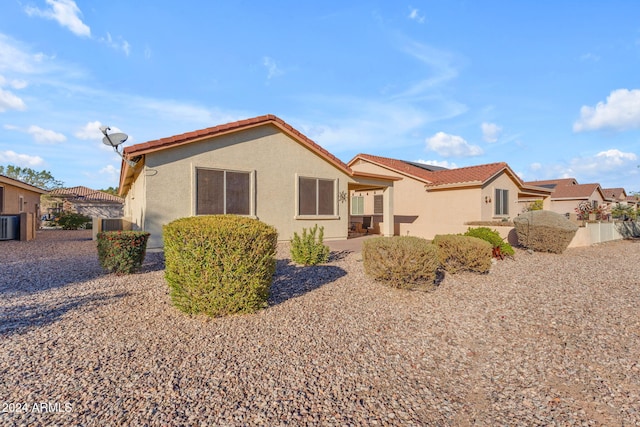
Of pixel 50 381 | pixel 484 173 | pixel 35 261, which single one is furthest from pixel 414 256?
pixel 484 173

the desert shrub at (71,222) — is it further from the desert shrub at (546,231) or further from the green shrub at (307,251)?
the desert shrub at (546,231)

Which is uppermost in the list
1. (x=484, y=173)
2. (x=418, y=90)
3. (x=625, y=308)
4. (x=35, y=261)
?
(x=418, y=90)

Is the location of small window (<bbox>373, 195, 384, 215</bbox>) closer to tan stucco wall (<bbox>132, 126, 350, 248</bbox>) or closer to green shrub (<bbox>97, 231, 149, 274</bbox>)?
tan stucco wall (<bbox>132, 126, 350, 248</bbox>)

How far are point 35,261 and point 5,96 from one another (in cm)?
1956

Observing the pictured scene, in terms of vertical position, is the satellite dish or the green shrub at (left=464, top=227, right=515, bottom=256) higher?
the satellite dish

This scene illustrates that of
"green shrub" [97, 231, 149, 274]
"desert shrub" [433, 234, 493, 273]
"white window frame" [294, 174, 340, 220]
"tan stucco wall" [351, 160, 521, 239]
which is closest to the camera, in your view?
"green shrub" [97, 231, 149, 274]

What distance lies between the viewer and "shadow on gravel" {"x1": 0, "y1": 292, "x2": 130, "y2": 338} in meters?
4.01

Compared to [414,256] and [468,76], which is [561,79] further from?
[414,256]

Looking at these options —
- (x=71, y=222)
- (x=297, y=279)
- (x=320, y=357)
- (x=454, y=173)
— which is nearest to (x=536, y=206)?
(x=454, y=173)

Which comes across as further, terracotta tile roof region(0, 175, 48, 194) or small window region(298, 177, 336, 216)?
terracotta tile roof region(0, 175, 48, 194)

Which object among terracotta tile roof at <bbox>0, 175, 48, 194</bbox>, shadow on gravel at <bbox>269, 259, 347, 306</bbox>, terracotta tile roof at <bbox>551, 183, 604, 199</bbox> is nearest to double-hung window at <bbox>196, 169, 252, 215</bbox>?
shadow on gravel at <bbox>269, 259, 347, 306</bbox>

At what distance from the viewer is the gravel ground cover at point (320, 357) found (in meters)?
2.55

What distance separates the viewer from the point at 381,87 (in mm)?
15461

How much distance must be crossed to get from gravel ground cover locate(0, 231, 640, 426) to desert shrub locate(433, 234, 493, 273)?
1.21 metres
